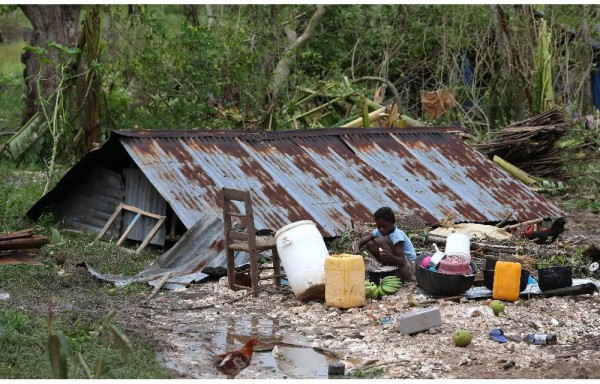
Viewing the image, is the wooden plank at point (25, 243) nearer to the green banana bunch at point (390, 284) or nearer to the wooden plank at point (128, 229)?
the wooden plank at point (128, 229)

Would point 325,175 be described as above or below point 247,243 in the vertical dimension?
above

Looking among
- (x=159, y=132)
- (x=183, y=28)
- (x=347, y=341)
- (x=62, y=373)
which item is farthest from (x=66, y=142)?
(x=62, y=373)

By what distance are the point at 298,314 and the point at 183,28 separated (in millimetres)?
9614

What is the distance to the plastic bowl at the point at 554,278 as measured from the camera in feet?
29.5

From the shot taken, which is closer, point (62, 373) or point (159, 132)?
point (62, 373)

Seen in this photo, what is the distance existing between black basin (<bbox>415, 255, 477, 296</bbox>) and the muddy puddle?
1.42 m

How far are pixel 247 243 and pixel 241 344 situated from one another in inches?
86.3

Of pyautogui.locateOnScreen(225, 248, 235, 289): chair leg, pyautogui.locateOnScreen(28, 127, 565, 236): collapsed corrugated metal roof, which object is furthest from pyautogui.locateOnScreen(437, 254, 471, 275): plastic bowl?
pyautogui.locateOnScreen(28, 127, 565, 236): collapsed corrugated metal roof

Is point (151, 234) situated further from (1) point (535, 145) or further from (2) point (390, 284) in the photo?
Answer: (1) point (535, 145)

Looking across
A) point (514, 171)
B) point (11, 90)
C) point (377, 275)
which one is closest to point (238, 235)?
point (377, 275)

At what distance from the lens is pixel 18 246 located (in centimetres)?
953

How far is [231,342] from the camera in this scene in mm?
8078

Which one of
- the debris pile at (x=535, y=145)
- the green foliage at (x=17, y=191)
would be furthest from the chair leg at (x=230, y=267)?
the debris pile at (x=535, y=145)

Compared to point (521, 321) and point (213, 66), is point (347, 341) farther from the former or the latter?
point (213, 66)
